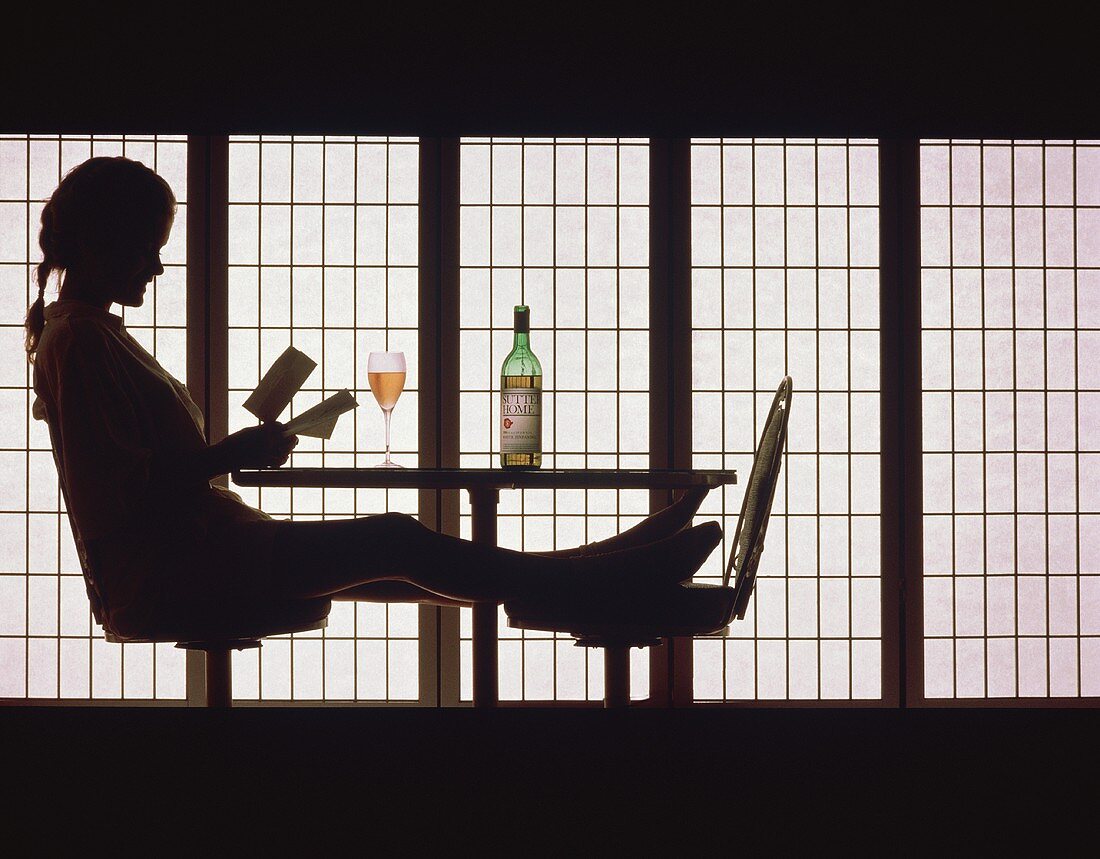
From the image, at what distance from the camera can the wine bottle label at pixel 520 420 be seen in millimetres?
2080

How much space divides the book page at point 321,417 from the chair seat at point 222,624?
312 mm

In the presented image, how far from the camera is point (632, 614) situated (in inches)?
73.7

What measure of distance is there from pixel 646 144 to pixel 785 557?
1.70 m

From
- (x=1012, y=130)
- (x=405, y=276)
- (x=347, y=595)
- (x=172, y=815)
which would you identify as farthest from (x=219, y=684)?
(x=405, y=276)

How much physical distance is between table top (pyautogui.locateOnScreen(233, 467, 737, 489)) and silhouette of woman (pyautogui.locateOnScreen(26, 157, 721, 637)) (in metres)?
0.14

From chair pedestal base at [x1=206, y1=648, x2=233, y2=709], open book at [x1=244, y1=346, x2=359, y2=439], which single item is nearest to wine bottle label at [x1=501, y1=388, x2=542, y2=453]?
open book at [x1=244, y1=346, x2=359, y2=439]

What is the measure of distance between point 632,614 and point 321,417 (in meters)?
0.69

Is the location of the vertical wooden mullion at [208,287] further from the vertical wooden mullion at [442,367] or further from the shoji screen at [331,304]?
the vertical wooden mullion at [442,367]

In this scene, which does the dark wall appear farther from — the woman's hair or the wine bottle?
the wine bottle

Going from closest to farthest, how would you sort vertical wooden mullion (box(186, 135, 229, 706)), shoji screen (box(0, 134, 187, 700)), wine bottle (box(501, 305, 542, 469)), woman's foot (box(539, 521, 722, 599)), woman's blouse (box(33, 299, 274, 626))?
woman's blouse (box(33, 299, 274, 626)), woman's foot (box(539, 521, 722, 599)), wine bottle (box(501, 305, 542, 469)), vertical wooden mullion (box(186, 135, 229, 706)), shoji screen (box(0, 134, 187, 700))

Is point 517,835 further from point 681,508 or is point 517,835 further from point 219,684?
point 681,508

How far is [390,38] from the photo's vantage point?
1.28 meters

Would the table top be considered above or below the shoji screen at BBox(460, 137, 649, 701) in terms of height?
below

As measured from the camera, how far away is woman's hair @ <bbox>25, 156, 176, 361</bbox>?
177cm
